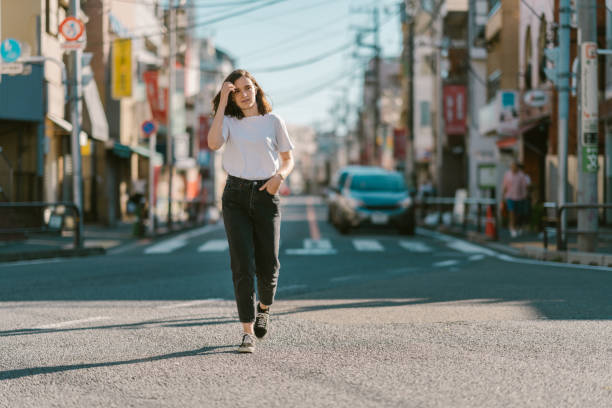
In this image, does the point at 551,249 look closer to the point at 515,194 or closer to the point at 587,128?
the point at 587,128

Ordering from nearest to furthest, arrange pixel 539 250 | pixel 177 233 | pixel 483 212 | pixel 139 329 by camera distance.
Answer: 1. pixel 139 329
2. pixel 539 250
3. pixel 483 212
4. pixel 177 233

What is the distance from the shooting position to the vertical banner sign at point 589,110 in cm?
1374

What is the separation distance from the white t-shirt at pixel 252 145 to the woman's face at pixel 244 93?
96 mm

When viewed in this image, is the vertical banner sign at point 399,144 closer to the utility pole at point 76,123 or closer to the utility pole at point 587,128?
the utility pole at point 76,123

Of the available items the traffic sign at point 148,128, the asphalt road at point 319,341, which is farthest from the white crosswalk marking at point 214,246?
the asphalt road at point 319,341

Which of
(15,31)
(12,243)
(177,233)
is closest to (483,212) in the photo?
(177,233)

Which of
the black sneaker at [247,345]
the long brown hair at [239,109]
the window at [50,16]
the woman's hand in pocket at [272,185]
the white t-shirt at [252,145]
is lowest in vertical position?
the black sneaker at [247,345]

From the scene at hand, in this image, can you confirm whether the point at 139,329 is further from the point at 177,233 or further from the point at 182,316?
A: the point at 177,233

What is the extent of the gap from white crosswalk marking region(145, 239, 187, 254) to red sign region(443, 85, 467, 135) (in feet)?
63.9

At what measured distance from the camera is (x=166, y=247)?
18266mm

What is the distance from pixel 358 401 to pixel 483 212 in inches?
691

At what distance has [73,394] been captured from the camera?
4320mm

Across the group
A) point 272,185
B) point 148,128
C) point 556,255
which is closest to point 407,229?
point 148,128

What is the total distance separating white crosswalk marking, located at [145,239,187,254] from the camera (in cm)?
1679
